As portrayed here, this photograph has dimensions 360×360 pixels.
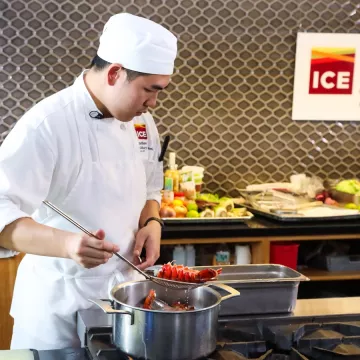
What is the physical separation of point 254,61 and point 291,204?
37.7 inches

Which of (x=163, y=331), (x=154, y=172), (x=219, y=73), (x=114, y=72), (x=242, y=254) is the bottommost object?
(x=242, y=254)

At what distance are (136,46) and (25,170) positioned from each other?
48 cm

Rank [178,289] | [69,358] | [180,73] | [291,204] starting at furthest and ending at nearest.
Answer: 1. [180,73]
2. [291,204]
3. [178,289]
4. [69,358]

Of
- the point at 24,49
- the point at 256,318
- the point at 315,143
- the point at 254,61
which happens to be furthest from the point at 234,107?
the point at 256,318

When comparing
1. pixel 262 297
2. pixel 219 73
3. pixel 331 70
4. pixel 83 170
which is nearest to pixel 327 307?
pixel 262 297

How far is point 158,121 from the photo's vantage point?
3596mm

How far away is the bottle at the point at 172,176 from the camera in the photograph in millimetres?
3303

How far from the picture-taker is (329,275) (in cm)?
316

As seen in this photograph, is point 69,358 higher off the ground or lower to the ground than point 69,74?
lower

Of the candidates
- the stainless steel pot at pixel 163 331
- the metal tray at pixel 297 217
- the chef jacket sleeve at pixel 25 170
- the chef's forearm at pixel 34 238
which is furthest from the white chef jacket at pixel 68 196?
the metal tray at pixel 297 217

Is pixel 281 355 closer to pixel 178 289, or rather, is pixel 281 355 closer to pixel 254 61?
pixel 178 289

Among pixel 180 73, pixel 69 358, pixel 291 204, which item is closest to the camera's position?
pixel 69 358

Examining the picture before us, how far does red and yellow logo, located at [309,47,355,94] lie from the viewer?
3635mm

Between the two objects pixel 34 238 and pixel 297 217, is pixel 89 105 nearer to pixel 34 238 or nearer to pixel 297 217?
pixel 34 238
